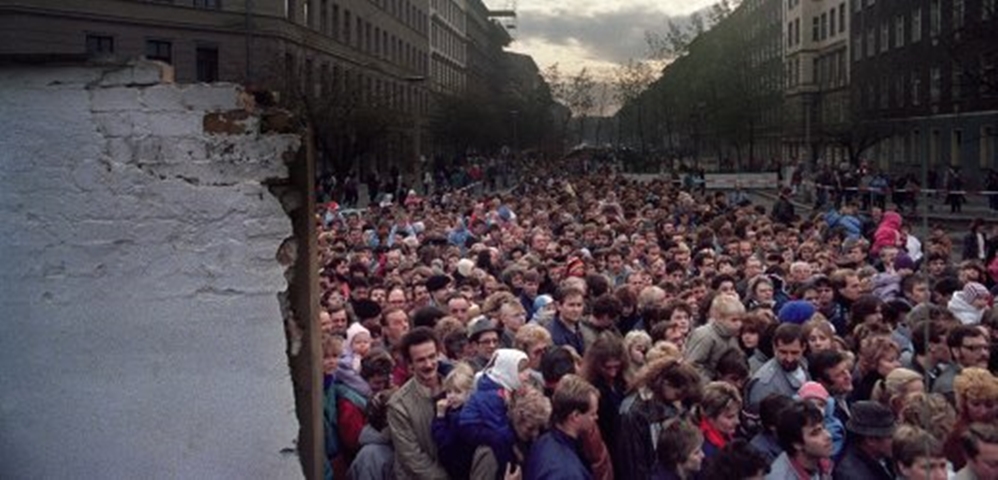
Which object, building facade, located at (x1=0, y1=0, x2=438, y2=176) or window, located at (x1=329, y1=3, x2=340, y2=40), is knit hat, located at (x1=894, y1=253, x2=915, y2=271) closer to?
building facade, located at (x1=0, y1=0, x2=438, y2=176)

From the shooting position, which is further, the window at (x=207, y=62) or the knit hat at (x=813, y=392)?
the window at (x=207, y=62)

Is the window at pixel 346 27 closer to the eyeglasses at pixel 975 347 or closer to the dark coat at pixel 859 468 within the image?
the eyeglasses at pixel 975 347

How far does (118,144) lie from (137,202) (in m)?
0.28

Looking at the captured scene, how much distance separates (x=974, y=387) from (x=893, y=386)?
1.66 ft

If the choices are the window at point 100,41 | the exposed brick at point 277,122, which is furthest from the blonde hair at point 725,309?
the window at point 100,41


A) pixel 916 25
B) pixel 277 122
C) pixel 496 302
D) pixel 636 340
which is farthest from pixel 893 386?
pixel 916 25

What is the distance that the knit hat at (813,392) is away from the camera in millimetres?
5891

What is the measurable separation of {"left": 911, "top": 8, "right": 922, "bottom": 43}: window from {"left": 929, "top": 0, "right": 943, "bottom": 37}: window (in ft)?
5.01

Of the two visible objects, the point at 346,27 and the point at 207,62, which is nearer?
the point at 207,62

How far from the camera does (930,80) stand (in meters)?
54.8

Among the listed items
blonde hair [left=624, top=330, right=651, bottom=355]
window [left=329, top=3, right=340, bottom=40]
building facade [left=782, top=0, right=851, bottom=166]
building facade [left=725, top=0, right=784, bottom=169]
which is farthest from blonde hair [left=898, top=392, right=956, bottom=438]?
building facade [left=782, top=0, right=851, bottom=166]

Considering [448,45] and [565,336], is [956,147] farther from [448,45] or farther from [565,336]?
[448,45]

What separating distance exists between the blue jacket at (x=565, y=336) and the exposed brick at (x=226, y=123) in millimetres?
3867

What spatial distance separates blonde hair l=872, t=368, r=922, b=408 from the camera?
6.14 metres
